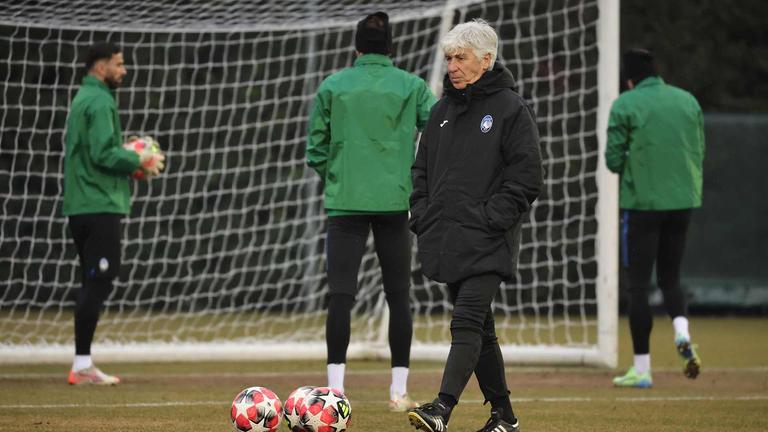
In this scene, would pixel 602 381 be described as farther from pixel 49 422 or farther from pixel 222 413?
pixel 49 422

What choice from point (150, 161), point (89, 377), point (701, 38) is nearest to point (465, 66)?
point (150, 161)

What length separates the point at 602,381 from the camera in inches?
365

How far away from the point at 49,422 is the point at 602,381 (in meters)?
3.99

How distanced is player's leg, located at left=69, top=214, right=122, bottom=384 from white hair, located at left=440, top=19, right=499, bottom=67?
358cm

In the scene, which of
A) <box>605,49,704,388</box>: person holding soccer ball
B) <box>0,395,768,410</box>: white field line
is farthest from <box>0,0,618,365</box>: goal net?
<box>0,395,768,410</box>: white field line

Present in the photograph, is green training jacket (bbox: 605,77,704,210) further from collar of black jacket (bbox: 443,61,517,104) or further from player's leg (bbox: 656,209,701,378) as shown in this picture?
collar of black jacket (bbox: 443,61,517,104)

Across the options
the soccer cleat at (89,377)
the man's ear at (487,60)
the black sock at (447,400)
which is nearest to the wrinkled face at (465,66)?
the man's ear at (487,60)

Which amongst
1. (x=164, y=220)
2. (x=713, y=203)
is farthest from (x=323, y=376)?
(x=713, y=203)

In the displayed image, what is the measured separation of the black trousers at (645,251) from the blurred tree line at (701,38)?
8.35 metres

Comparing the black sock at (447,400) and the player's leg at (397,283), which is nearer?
the black sock at (447,400)

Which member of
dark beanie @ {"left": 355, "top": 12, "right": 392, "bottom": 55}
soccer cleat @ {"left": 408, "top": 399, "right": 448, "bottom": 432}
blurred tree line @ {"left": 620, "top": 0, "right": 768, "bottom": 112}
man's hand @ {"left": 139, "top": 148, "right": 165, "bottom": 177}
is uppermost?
blurred tree line @ {"left": 620, "top": 0, "right": 768, "bottom": 112}

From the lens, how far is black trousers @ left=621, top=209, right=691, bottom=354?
8922 mm

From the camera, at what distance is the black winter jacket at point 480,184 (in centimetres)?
574

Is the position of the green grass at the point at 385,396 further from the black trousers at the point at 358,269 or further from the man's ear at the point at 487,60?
the man's ear at the point at 487,60
